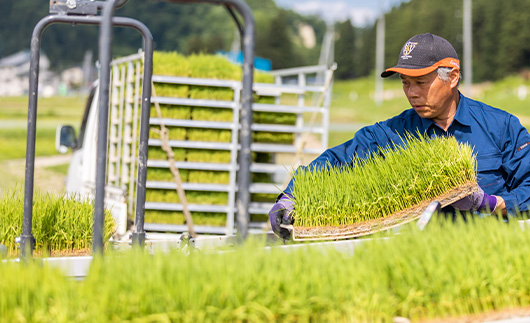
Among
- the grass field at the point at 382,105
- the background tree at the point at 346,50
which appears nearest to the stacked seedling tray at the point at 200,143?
the grass field at the point at 382,105

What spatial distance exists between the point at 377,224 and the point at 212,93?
5.12 metres

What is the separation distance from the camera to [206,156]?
27.3ft

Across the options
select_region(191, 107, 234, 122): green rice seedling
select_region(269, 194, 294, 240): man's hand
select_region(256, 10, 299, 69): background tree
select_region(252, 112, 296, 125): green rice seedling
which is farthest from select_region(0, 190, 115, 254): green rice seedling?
select_region(256, 10, 299, 69): background tree

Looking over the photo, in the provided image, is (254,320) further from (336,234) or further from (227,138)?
(227,138)

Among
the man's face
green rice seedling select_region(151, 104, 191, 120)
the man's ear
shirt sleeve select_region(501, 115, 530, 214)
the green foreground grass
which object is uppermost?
green rice seedling select_region(151, 104, 191, 120)

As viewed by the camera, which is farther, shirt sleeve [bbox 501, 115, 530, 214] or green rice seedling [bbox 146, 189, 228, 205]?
green rice seedling [bbox 146, 189, 228, 205]

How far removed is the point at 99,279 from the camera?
2.35 meters

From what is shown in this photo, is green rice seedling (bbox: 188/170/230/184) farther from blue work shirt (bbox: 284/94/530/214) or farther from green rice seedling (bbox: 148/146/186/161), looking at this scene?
blue work shirt (bbox: 284/94/530/214)

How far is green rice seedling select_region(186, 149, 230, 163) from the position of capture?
829cm

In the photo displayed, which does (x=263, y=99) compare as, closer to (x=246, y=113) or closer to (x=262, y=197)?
(x=262, y=197)

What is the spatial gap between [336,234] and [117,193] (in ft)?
14.7

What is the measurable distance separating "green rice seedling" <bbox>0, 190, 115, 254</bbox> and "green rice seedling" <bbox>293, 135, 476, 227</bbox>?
1197 millimetres

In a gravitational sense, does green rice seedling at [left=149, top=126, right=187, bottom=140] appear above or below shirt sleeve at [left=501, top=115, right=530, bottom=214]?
above

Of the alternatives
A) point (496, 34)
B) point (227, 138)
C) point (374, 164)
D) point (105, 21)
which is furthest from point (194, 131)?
point (496, 34)
